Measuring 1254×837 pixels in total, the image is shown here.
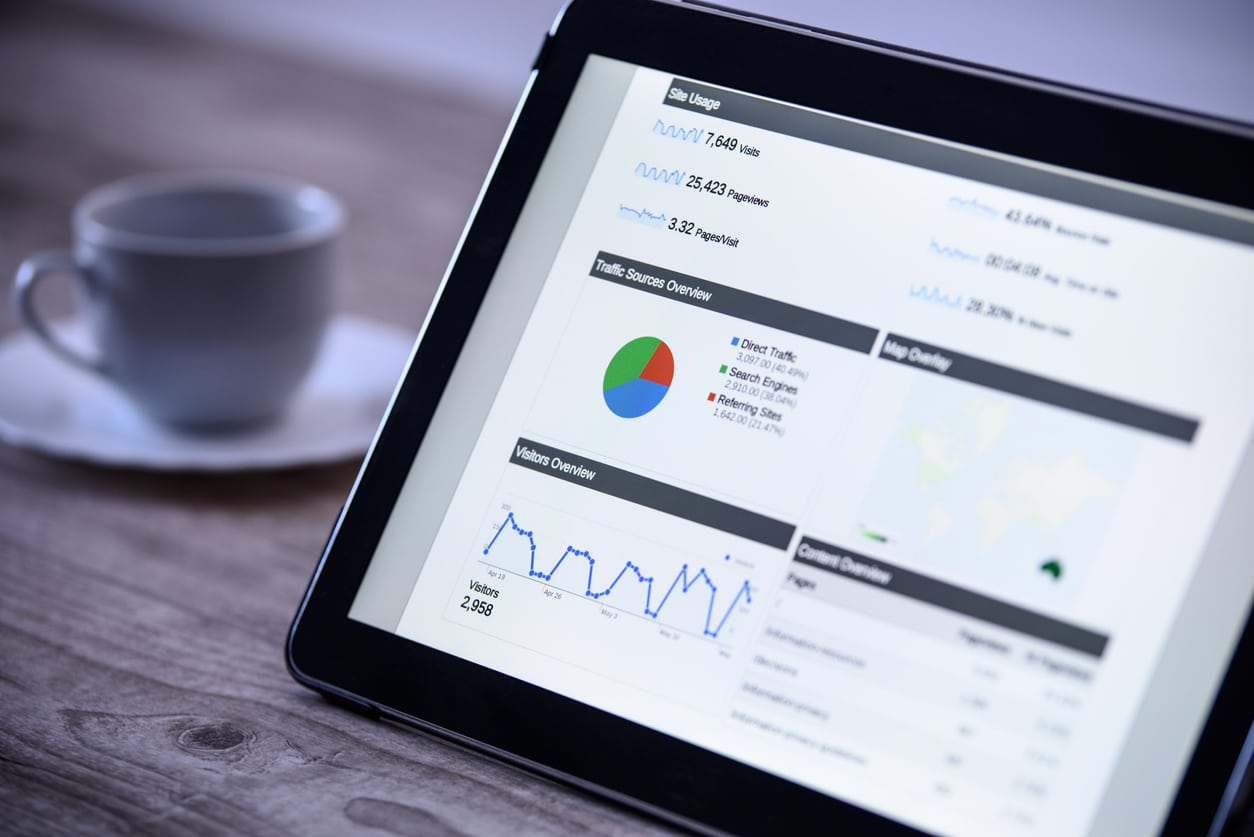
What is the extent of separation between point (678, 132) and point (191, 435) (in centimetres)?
36

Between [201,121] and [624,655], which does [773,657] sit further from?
[201,121]

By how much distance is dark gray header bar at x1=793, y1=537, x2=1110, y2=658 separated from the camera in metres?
0.36

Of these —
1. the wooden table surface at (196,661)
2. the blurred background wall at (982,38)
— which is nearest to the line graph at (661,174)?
the wooden table surface at (196,661)

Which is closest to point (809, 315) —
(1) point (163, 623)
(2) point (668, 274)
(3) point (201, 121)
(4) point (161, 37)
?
(2) point (668, 274)

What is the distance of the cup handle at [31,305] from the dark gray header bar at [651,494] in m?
0.35

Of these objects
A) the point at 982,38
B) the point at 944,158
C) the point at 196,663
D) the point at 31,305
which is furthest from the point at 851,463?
the point at 982,38

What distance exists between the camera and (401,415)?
1.42ft

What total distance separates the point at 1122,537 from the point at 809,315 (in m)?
0.12

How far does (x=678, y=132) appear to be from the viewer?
17.2 inches

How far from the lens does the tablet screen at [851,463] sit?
36 cm

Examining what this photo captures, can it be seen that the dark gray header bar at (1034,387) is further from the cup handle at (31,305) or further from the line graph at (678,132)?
the cup handle at (31,305)

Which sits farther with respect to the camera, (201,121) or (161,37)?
(161,37)

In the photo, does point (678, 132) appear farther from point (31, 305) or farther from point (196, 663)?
point (31, 305)

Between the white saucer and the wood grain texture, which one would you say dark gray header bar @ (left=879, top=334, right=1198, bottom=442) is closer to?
the wood grain texture
